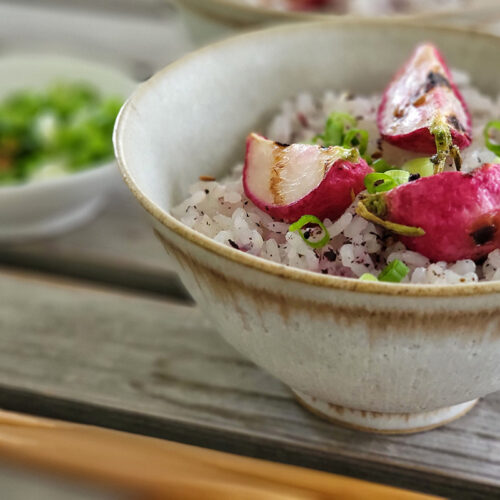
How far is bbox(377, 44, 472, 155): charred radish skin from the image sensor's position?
787 mm

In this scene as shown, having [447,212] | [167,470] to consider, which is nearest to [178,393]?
[167,470]

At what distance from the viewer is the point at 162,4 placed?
2.08 meters

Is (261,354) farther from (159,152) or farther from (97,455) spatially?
(159,152)

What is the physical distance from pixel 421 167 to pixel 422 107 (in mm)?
96

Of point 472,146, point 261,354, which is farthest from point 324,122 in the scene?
point 261,354

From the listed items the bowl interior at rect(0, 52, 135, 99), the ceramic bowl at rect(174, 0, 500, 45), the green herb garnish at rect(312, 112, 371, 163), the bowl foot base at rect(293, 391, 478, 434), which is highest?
the ceramic bowl at rect(174, 0, 500, 45)

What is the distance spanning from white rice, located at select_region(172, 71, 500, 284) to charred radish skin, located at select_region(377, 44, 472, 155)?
3 centimetres

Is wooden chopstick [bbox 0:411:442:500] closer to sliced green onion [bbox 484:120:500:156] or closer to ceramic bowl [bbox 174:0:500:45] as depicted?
sliced green onion [bbox 484:120:500:156]

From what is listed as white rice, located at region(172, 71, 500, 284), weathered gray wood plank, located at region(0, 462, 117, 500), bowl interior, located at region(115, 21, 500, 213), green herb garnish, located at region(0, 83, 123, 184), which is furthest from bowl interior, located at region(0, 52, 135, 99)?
weathered gray wood plank, located at region(0, 462, 117, 500)

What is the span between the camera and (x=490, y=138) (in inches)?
35.5

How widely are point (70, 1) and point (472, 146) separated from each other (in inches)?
61.8

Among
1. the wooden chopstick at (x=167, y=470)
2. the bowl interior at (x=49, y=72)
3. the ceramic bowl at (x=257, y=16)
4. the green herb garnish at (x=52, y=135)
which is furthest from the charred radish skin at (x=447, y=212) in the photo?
the bowl interior at (x=49, y=72)

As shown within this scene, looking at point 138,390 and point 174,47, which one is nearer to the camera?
point 138,390

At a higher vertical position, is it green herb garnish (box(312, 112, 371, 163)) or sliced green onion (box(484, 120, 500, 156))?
sliced green onion (box(484, 120, 500, 156))
